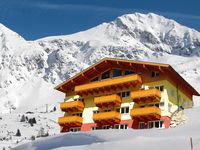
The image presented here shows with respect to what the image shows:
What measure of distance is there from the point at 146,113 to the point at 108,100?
592 cm

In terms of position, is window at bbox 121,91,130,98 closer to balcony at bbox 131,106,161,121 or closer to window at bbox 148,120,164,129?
balcony at bbox 131,106,161,121

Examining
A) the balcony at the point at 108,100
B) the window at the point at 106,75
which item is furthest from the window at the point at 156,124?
the window at the point at 106,75

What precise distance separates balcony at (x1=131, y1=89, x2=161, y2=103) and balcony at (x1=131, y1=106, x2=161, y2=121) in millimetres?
1277

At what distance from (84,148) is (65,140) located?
6.21ft

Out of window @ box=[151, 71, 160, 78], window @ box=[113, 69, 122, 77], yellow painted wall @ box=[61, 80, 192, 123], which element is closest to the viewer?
yellow painted wall @ box=[61, 80, 192, 123]

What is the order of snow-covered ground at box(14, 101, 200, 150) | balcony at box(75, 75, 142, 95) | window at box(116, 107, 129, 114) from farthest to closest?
1. window at box(116, 107, 129, 114)
2. balcony at box(75, 75, 142, 95)
3. snow-covered ground at box(14, 101, 200, 150)

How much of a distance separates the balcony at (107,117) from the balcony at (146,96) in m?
2.69

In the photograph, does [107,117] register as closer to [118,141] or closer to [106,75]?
[106,75]

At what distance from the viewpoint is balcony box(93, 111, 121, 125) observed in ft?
184

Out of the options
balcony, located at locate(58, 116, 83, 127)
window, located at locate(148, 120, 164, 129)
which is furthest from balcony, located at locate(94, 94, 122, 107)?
window, located at locate(148, 120, 164, 129)

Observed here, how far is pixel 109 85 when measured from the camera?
5856 cm

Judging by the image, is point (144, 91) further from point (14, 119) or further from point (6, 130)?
point (14, 119)

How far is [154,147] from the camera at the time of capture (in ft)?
72.5

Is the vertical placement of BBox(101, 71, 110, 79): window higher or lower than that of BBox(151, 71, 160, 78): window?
higher
